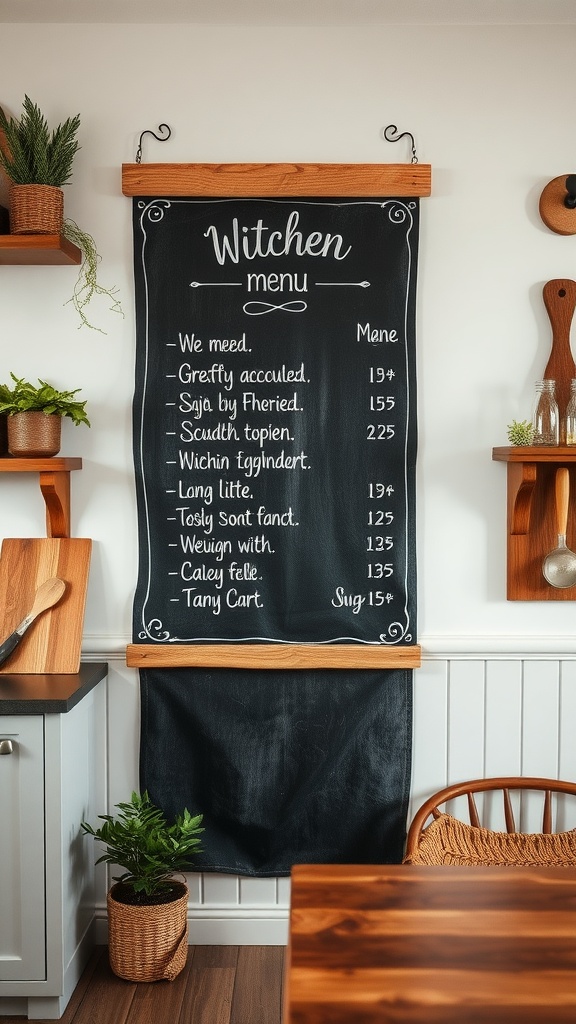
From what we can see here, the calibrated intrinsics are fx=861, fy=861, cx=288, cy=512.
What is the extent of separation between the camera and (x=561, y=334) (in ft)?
8.06

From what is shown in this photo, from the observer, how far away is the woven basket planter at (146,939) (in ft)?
7.41

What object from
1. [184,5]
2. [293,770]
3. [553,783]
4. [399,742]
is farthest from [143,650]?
[184,5]

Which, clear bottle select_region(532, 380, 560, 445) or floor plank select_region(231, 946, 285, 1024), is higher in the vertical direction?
clear bottle select_region(532, 380, 560, 445)

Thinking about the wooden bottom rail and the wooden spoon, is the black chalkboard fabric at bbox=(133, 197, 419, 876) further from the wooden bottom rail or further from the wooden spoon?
the wooden spoon

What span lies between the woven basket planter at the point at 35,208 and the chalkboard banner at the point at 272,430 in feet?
0.82

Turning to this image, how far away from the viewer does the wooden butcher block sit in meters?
2.44

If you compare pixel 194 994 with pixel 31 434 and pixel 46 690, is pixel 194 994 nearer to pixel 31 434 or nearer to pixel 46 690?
pixel 46 690

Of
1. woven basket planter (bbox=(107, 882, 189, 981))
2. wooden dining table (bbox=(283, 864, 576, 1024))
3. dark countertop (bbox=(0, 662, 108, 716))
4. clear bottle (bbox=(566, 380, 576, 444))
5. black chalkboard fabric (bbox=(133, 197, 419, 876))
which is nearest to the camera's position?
wooden dining table (bbox=(283, 864, 576, 1024))

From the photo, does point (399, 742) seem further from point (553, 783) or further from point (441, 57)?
point (441, 57)

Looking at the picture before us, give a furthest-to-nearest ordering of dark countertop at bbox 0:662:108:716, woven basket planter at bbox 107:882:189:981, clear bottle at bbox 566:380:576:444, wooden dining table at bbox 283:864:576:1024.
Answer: clear bottle at bbox 566:380:576:444 < woven basket planter at bbox 107:882:189:981 < dark countertop at bbox 0:662:108:716 < wooden dining table at bbox 283:864:576:1024

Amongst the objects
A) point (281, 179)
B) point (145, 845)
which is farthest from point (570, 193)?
point (145, 845)

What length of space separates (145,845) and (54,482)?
1011mm

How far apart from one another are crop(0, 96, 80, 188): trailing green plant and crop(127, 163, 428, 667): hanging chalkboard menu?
0.23 m

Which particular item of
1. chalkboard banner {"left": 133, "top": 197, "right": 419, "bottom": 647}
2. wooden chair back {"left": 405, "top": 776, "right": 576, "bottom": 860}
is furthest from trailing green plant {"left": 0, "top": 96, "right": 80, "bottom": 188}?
wooden chair back {"left": 405, "top": 776, "right": 576, "bottom": 860}
